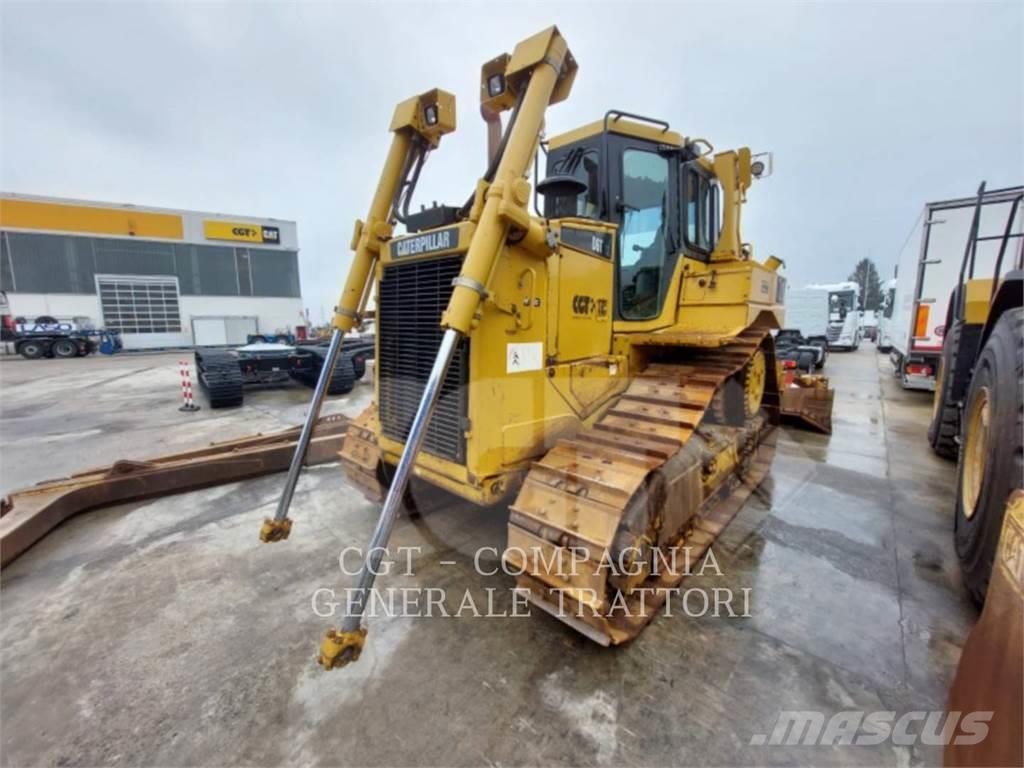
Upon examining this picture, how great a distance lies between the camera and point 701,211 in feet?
13.3

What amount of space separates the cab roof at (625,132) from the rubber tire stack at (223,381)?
7430mm

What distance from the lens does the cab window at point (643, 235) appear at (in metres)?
3.56

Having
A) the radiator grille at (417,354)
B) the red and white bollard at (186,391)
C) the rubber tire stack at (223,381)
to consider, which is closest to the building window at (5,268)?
the rubber tire stack at (223,381)

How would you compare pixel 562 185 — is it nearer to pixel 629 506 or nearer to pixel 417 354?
pixel 417 354

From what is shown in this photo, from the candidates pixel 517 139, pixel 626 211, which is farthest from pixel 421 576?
pixel 626 211

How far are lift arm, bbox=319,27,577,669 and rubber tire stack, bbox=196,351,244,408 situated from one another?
7573mm

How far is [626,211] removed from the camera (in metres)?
3.59

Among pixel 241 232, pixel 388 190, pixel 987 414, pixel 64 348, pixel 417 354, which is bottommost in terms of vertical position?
pixel 64 348

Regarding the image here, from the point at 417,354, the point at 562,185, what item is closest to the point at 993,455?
the point at 562,185

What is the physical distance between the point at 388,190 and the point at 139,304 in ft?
93.1

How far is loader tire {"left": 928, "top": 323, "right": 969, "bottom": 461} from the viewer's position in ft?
13.1

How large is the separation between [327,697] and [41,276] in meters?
31.4

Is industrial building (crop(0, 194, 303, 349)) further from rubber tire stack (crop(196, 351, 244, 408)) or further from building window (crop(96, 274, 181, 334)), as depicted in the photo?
rubber tire stack (crop(196, 351, 244, 408))

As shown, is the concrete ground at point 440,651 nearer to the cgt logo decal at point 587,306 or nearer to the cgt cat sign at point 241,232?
the cgt logo decal at point 587,306
